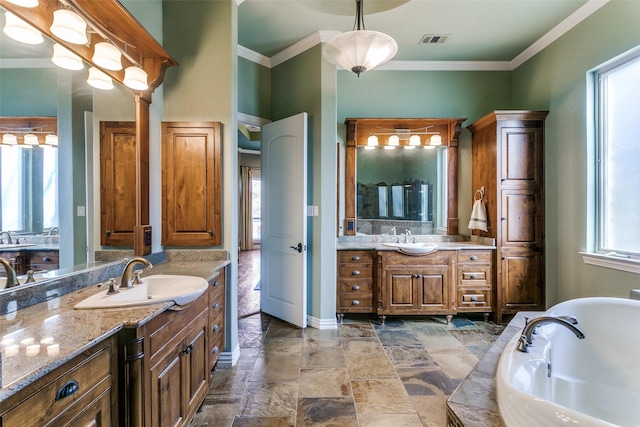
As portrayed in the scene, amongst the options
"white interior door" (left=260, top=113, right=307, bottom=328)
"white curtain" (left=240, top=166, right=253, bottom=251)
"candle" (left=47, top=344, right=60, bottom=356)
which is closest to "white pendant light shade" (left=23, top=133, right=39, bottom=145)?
"candle" (left=47, top=344, right=60, bottom=356)

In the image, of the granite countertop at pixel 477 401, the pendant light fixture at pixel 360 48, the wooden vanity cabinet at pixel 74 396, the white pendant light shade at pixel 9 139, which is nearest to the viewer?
the wooden vanity cabinet at pixel 74 396

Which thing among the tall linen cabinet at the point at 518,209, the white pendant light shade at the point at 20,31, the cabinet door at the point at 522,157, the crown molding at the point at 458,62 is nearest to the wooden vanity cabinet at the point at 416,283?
the tall linen cabinet at the point at 518,209

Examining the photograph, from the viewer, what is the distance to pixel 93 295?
1.44 meters

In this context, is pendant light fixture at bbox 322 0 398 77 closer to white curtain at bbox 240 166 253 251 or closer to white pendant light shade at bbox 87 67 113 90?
white pendant light shade at bbox 87 67 113 90

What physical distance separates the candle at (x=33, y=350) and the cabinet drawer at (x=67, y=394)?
0.09 metres

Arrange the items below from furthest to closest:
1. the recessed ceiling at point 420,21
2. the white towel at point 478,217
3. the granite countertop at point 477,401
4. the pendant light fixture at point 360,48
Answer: the white towel at point 478,217 → the recessed ceiling at point 420,21 → the pendant light fixture at point 360,48 → the granite countertop at point 477,401

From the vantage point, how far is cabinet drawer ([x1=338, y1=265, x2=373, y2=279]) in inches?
127

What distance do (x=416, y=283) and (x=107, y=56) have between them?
3.16m

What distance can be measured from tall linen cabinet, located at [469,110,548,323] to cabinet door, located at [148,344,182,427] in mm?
3112

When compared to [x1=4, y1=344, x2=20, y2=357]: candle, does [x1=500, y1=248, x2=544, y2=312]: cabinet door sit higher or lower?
lower

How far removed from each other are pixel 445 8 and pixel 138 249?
324cm

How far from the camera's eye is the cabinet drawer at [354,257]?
10.6 ft

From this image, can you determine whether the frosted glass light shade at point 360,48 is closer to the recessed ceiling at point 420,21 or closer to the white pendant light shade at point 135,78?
the recessed ceiling at point 420,21

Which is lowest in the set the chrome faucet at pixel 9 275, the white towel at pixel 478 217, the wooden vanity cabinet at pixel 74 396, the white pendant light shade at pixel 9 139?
the wooden vanity cabinet at pixel 74 396
